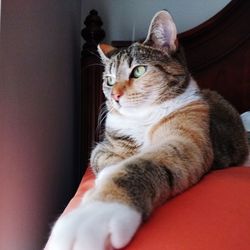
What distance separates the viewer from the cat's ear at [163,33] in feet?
3.53

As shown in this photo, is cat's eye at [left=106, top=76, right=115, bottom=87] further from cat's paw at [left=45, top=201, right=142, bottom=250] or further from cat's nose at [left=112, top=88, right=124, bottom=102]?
cat's paw at [left=45, top=201, right=142, bottom=250]

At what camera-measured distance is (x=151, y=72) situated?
1049 millimetres

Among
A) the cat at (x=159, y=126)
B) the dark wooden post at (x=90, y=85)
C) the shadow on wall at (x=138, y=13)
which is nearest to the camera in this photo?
the cat at (x=159, y=126)

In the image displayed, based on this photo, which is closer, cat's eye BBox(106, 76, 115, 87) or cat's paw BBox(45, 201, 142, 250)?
cat's paw BBox(45, 201, 142, 250)

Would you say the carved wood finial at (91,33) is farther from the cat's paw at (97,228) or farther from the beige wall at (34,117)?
the cat's paw at (97,228)

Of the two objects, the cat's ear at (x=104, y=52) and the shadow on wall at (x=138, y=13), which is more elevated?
the shadow on wall at (x=138, y=13)

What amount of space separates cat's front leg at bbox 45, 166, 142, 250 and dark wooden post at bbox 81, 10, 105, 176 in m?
1.08

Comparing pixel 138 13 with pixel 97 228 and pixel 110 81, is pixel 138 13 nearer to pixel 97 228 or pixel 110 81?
pixel 110 81

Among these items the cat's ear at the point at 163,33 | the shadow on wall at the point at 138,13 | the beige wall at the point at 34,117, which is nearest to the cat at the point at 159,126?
the cat's ear at the point at 163,33

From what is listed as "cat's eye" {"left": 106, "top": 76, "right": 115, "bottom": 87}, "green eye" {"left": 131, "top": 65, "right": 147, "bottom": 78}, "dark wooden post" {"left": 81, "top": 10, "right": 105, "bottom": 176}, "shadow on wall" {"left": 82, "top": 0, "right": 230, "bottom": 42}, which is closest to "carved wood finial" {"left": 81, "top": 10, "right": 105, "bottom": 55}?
"dark wooden post" {"left": 81, "top": 10, "right": 105, "bottom": 176}

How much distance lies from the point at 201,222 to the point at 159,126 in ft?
1.59

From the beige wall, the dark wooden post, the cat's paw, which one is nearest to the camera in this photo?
the cat's paw

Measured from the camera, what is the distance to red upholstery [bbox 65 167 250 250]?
19.4 inches

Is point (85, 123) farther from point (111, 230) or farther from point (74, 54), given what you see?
point (111, 230)
